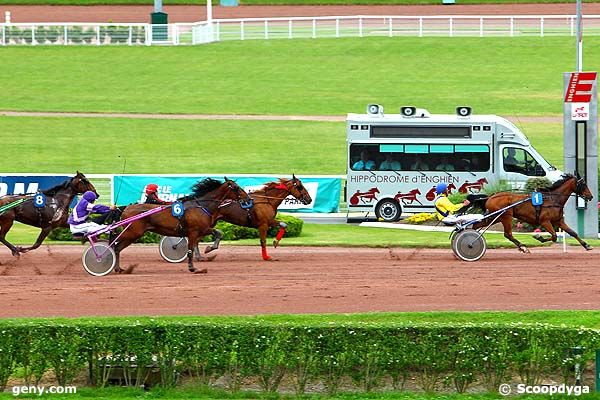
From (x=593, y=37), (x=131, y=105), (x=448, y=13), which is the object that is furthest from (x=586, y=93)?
(x=448, y=13)

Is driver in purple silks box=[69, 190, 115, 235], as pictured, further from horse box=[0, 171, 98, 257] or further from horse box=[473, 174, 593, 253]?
horse box=[473, 174, 593, 253]

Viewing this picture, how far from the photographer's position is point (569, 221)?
25.2m

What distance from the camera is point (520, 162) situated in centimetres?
2952

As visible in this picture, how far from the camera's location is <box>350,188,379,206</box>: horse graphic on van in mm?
29297

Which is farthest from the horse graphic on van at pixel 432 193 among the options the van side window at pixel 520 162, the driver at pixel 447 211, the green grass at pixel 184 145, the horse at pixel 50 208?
the horse at pixel 50 208

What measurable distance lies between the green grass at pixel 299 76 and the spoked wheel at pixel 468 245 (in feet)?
67.9

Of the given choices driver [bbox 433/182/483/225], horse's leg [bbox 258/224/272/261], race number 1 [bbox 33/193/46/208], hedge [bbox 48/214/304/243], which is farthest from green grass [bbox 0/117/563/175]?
driver [bbox 433/182/483/225]

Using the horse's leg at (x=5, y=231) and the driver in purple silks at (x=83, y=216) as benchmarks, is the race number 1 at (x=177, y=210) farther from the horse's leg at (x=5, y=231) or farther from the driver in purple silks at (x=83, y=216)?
the horse's leg at (x=5, y=231)

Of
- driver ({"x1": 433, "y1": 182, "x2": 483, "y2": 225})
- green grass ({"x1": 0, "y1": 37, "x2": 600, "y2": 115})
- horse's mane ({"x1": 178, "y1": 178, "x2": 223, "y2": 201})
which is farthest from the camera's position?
green grass ({"x1": 0, "y1": 37, "x2": 600, "y2": 115})

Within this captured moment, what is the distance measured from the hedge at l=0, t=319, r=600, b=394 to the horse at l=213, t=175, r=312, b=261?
7616mm

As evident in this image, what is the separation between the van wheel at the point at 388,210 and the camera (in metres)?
29.2

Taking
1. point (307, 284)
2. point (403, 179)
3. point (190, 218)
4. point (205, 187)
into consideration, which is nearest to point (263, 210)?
point (205, 187)
